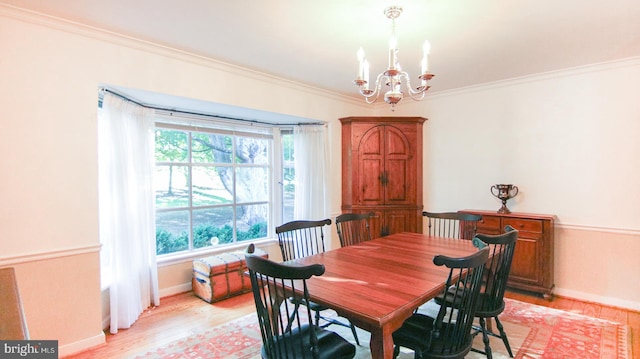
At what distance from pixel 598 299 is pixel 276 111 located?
13.1 feet

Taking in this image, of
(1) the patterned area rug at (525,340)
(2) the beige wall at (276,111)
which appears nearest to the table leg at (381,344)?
(1) the patterned area rug at (525,340)

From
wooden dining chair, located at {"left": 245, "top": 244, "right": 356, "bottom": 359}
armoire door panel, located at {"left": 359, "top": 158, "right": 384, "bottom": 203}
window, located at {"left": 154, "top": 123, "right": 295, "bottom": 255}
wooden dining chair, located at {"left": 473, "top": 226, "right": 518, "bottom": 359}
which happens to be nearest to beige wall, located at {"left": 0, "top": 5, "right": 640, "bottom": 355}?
armoire door panel, located at {"left": 359, "top": 158, "right": 384, "bottom": 203}

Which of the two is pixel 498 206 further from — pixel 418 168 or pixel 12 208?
pixel 12 208

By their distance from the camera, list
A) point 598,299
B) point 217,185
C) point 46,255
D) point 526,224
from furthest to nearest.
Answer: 1. point 217,185
2. point 526,224
3. point 598,299
4. point 46,255

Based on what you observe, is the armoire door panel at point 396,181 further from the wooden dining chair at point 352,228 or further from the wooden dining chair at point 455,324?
the wooden dining chair at point 455,324

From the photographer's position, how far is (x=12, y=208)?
214 centimetres

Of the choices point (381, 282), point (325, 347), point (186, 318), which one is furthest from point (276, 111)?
point (325, 347)

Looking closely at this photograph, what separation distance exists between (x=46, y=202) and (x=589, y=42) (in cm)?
449

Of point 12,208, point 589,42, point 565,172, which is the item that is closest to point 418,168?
point 565,172

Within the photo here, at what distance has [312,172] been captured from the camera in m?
4.34

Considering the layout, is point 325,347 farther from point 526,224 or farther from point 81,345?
point 526,224

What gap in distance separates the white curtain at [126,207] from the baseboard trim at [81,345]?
197 millimetres

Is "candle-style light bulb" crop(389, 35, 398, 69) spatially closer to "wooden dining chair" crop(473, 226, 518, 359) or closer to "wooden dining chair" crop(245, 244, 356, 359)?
"wooden dining chair" crop(473, 226, 518, 359)

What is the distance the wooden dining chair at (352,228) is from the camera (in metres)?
3.05
